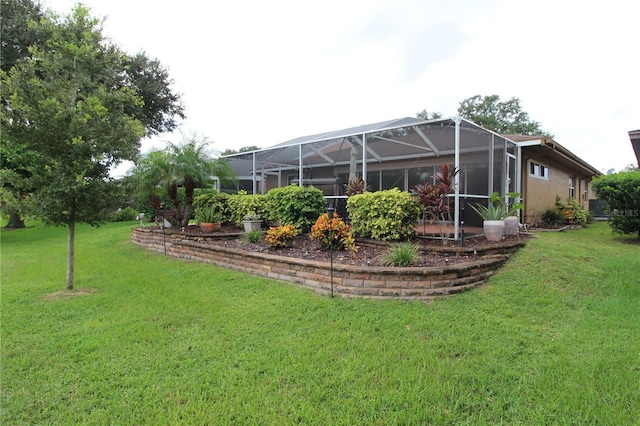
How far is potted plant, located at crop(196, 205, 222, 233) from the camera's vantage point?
8.04m

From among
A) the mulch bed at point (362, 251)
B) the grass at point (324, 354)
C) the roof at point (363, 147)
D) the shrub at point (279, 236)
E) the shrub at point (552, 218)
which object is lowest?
the grass at point (324, 354)

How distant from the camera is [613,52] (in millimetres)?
8938

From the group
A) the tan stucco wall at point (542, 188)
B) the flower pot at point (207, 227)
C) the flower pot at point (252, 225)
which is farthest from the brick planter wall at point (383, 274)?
the tan stucco wall at point (542, 188)

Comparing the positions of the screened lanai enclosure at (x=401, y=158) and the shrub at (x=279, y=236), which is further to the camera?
the screened lanai enclosure at (x=401, y=158)

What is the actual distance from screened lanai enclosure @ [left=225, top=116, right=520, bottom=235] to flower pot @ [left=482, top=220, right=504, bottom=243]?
527mm

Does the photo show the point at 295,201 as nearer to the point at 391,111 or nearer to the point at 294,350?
the point at 294,350

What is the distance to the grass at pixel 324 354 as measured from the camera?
2008 millimetres

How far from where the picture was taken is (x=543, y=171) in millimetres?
11477

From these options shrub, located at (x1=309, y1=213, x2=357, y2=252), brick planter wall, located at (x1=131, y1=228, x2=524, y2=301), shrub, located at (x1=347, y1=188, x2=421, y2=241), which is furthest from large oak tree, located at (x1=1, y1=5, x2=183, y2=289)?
shrub, located at (x1=347, y1=188, x2=421, y2=241)

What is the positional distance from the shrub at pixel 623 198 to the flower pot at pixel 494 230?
3.68m

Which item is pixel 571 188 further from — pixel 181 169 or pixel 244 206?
pixel 181 169

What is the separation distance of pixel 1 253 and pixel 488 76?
17.9 m

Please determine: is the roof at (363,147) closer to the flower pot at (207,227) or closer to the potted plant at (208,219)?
the potted plant at (208,219)

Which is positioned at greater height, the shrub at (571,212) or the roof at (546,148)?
the roof at (546,148)
